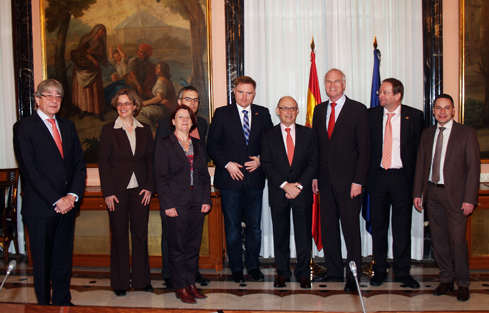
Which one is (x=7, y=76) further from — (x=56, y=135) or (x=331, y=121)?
(x=331, y=121)

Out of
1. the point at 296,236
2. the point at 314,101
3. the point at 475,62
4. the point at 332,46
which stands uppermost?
the point at 332,46

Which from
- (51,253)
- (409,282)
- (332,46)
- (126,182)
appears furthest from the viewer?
(332,46)

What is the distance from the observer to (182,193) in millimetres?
3254

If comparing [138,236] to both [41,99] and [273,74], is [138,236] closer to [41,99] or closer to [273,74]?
[41,99]

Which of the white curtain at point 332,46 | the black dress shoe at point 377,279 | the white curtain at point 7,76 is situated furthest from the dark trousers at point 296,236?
the white curtain at point 7,76

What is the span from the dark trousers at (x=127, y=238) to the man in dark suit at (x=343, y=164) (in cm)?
167

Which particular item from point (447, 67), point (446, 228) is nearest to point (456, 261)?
point (446, 228)

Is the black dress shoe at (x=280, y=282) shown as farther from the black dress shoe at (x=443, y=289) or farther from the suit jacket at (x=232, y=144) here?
the black dress shoe at (x=443, y=289)

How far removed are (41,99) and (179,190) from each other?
126 centimetres

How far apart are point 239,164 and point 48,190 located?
164 cm

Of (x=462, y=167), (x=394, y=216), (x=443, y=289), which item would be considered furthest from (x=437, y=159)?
(x=443, y=289)

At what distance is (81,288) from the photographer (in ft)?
12.5

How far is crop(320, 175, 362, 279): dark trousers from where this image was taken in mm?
3576

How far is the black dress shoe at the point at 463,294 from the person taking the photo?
3.31m
